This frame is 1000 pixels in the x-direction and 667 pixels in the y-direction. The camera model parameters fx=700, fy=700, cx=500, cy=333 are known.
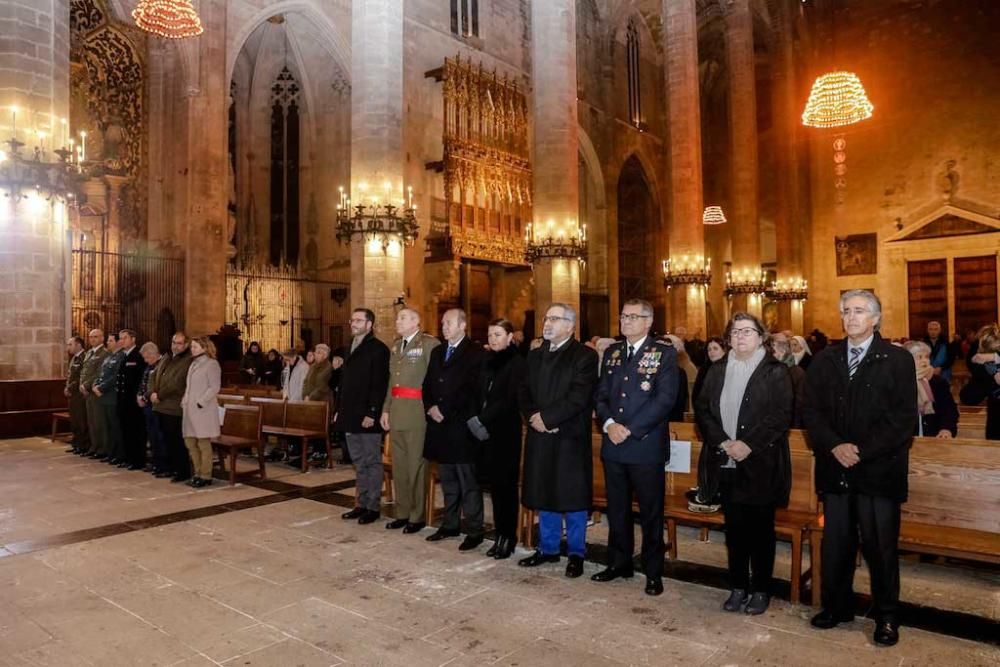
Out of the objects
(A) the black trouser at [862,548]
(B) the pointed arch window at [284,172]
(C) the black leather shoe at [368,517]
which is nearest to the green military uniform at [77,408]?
(C) the black leather shoe at [368,517]

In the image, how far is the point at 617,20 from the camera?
24047 millimetres

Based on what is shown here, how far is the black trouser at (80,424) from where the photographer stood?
31.0 feet

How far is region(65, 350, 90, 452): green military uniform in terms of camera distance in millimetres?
9461

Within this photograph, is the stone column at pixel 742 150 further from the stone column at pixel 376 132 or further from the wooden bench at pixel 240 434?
the wooden bench at pixel 240 434

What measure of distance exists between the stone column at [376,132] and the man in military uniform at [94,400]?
162 inches

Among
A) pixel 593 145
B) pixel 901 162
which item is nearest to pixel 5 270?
pixel 593 145

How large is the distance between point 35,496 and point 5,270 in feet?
17.1

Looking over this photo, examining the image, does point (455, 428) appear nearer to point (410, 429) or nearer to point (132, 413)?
point (410, 429)

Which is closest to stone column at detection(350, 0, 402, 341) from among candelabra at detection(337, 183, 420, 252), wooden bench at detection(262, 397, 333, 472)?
candelabra at detection(337, 183, 420, 252)

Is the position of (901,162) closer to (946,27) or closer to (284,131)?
(946,27)

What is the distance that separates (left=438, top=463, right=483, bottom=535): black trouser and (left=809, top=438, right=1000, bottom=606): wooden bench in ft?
7.52

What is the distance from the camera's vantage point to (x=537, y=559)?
4707mm

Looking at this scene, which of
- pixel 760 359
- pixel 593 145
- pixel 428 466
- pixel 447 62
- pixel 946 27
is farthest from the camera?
pixel 593 145

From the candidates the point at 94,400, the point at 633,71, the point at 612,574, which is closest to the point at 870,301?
the point at 612,574
